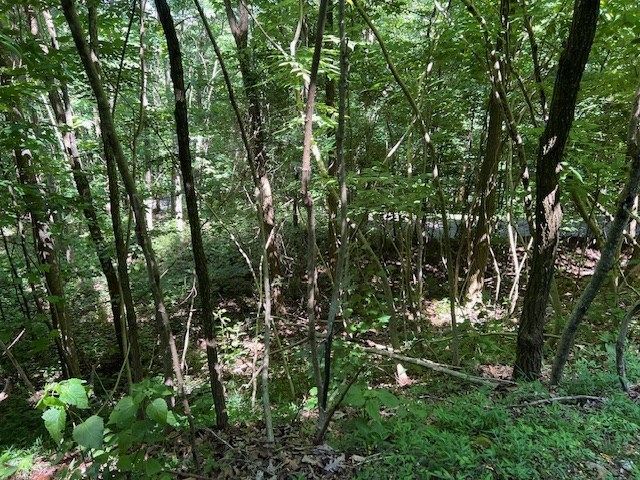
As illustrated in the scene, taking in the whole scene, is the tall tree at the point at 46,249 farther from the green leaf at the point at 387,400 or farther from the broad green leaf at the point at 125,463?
the green leaf at the point at 387,400

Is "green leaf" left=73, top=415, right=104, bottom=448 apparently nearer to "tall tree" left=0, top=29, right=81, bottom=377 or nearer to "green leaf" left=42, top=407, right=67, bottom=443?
"green leaf" left=42, top=407, right=67, bottom=443

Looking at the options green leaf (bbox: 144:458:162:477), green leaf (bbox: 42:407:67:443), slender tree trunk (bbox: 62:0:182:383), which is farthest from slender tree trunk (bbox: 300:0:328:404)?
green leaf (bbox: 42:407:67:443)

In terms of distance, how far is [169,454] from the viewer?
257cm

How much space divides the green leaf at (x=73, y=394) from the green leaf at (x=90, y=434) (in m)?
0.09

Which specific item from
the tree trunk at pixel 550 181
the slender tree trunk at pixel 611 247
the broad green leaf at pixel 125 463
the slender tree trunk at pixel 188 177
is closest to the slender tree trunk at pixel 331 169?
the tree trunk at pixel 550 181

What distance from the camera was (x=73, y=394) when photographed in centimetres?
168

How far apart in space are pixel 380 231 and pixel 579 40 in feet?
20.6

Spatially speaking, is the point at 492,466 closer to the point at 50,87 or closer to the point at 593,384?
the point at 593,384

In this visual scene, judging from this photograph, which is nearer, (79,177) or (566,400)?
(566,400)

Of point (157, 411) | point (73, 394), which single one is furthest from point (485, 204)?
point (73, 394)

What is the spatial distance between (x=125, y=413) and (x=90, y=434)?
0.16 m

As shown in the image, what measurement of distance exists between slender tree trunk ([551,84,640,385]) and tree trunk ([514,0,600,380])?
18 centimetres

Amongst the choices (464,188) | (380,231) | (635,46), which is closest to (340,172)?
(635,46)

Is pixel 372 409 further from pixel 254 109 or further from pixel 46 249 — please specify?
pixel 254 109
